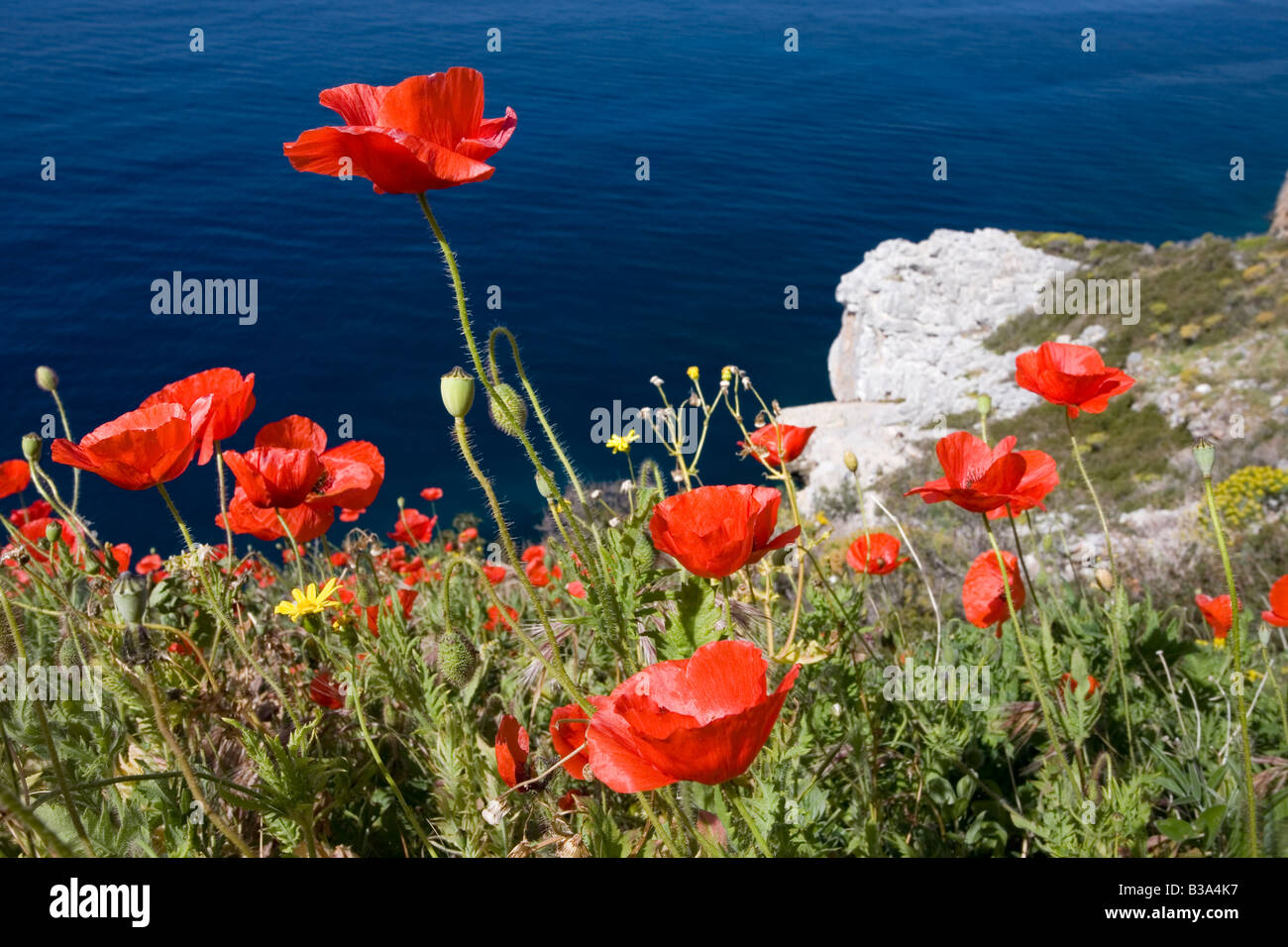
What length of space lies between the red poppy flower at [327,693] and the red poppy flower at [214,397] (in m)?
0.51

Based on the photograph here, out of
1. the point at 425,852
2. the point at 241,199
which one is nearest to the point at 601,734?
the point at 425,852

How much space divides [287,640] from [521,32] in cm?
9344

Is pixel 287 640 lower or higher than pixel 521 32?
lower

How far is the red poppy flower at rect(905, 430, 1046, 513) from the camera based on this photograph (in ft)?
4.37

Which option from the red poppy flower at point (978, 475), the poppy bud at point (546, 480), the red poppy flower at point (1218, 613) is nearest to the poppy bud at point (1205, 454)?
the red poppy flower at point (978, 475)

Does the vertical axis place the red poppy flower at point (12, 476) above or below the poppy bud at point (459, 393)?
below

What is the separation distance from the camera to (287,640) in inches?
79.0

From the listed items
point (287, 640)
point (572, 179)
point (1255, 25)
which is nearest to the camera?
point (287, 640)

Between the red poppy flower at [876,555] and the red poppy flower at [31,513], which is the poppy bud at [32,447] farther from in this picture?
the red poppy flower at [876,555]

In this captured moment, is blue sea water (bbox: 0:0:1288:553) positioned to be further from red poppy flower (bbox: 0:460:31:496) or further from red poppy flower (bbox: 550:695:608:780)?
red poppy flower (bbox: 550:695:608:780)

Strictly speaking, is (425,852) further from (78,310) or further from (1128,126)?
(1128,126)

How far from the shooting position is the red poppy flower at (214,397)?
1.28m
